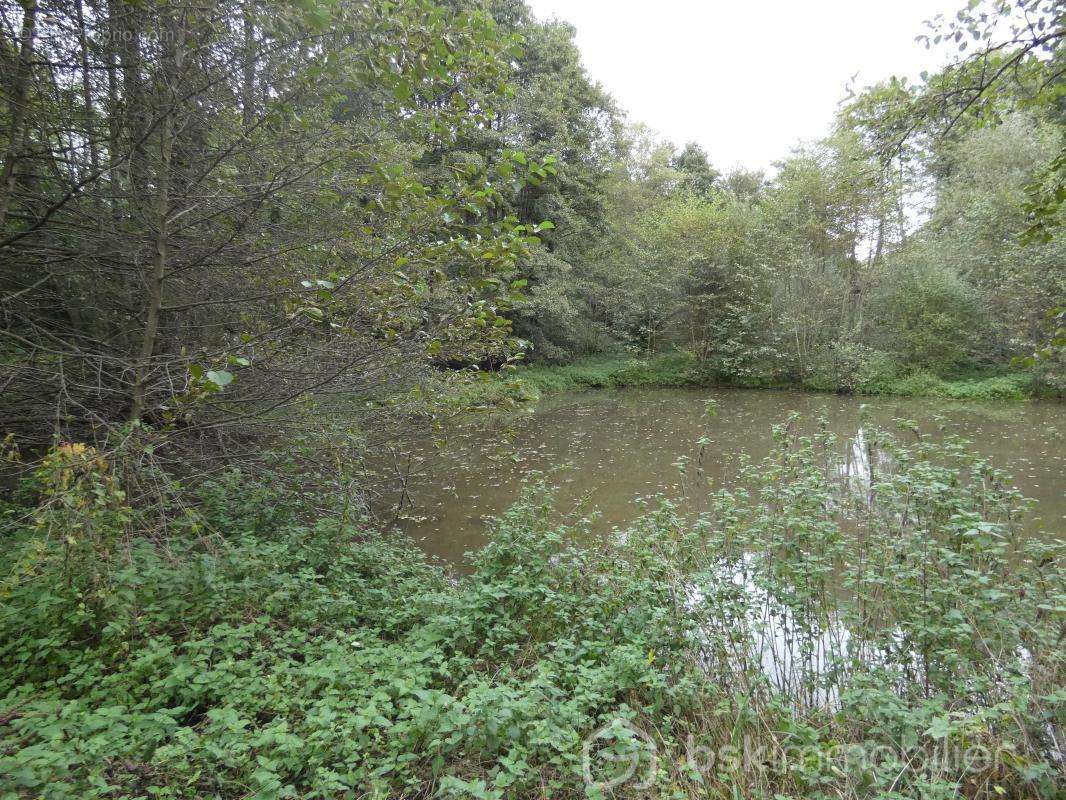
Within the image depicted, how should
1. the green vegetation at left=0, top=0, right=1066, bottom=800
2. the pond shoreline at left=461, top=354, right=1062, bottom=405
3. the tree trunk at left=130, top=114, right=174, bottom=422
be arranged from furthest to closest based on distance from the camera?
the pond shoreline at left=461, top=354, right=1062, bottom=405 → the tree trunk at left=130, top=114, right=174, bottom=422 → the green vegetation at left=0, top=0, right=1066, bottom=800

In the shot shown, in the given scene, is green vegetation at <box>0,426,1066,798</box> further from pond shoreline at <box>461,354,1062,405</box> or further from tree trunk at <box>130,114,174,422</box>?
pond shoreline at <box>461,354,1062,405</box>

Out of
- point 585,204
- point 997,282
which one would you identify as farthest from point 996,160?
point 585,204

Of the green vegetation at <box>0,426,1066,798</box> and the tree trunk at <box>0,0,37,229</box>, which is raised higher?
the tree trunk at <box>0,0,37,229</box>

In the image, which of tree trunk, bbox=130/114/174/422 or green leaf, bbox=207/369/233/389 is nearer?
green leaf, bbox=207/369/233/389

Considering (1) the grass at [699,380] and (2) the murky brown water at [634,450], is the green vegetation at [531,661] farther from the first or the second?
(1) the grass at [699,380]

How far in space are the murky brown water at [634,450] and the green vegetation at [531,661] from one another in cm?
95

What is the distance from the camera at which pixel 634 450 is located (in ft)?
32.5

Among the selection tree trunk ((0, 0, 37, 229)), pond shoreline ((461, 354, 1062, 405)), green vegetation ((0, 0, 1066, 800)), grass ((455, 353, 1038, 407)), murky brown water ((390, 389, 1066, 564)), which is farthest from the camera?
grass ((455, 353, 1038, 407))

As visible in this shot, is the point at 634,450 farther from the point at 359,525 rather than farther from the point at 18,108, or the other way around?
the point at 18,108

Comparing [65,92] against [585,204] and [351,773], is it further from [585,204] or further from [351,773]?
[585,204]

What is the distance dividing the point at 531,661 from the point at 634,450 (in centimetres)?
717

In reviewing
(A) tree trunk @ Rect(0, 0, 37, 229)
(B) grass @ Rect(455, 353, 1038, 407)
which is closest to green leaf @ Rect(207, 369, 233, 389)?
(A) tree trunk @ Rect(0, 0, 37, 229)

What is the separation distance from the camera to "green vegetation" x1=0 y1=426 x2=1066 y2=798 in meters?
1.94

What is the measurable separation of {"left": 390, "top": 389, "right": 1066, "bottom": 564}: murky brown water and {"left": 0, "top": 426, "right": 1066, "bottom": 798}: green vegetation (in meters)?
0.95
